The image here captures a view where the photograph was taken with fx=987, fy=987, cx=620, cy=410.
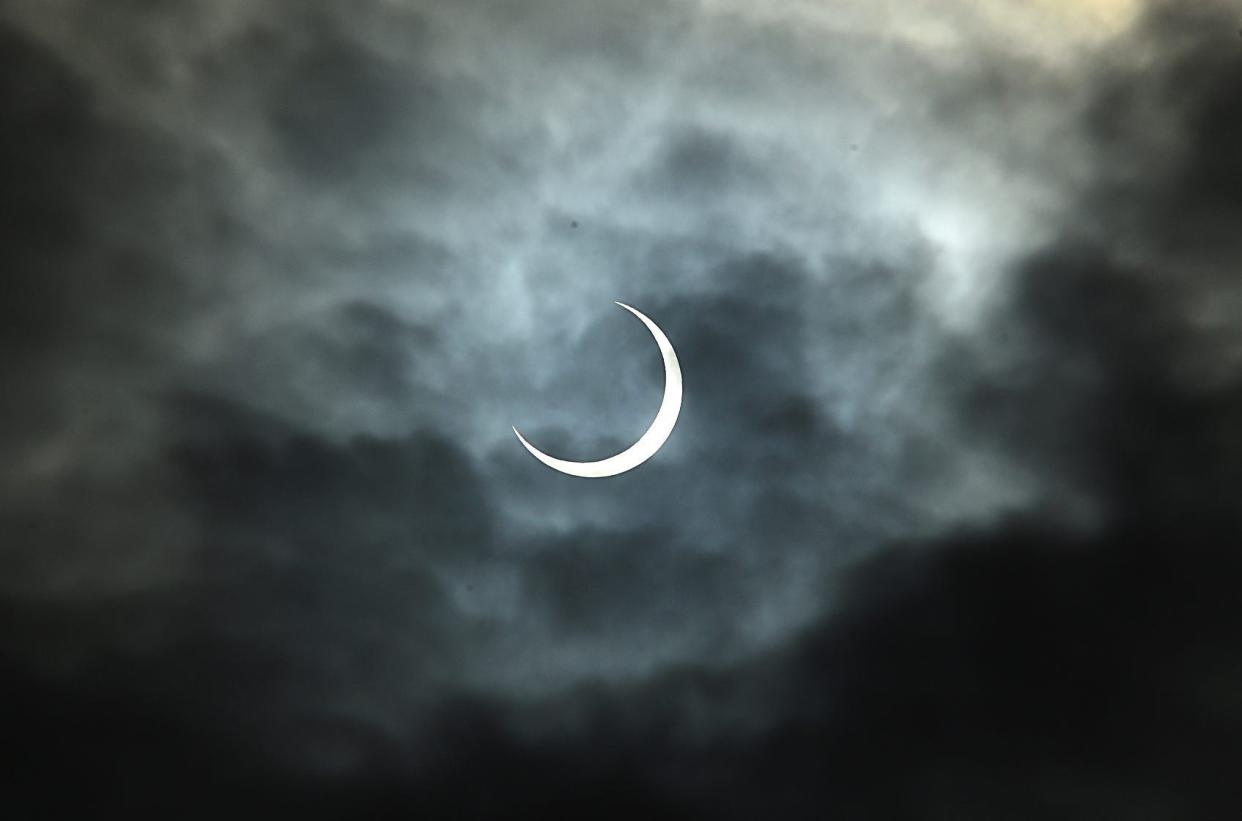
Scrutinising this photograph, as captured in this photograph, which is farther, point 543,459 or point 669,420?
point 543,459

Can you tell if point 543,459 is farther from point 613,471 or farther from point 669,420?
point 669,420

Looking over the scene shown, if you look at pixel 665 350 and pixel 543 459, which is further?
pixel 543 459

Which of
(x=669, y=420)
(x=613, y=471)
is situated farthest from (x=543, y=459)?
(x=669, y=420)

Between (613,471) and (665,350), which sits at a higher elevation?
(665,350)

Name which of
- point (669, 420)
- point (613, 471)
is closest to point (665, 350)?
point (669, 420)

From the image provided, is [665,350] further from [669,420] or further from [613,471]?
[613,471]

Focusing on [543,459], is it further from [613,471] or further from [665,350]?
[665,350]

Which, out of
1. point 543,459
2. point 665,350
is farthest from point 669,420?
point 543,459
